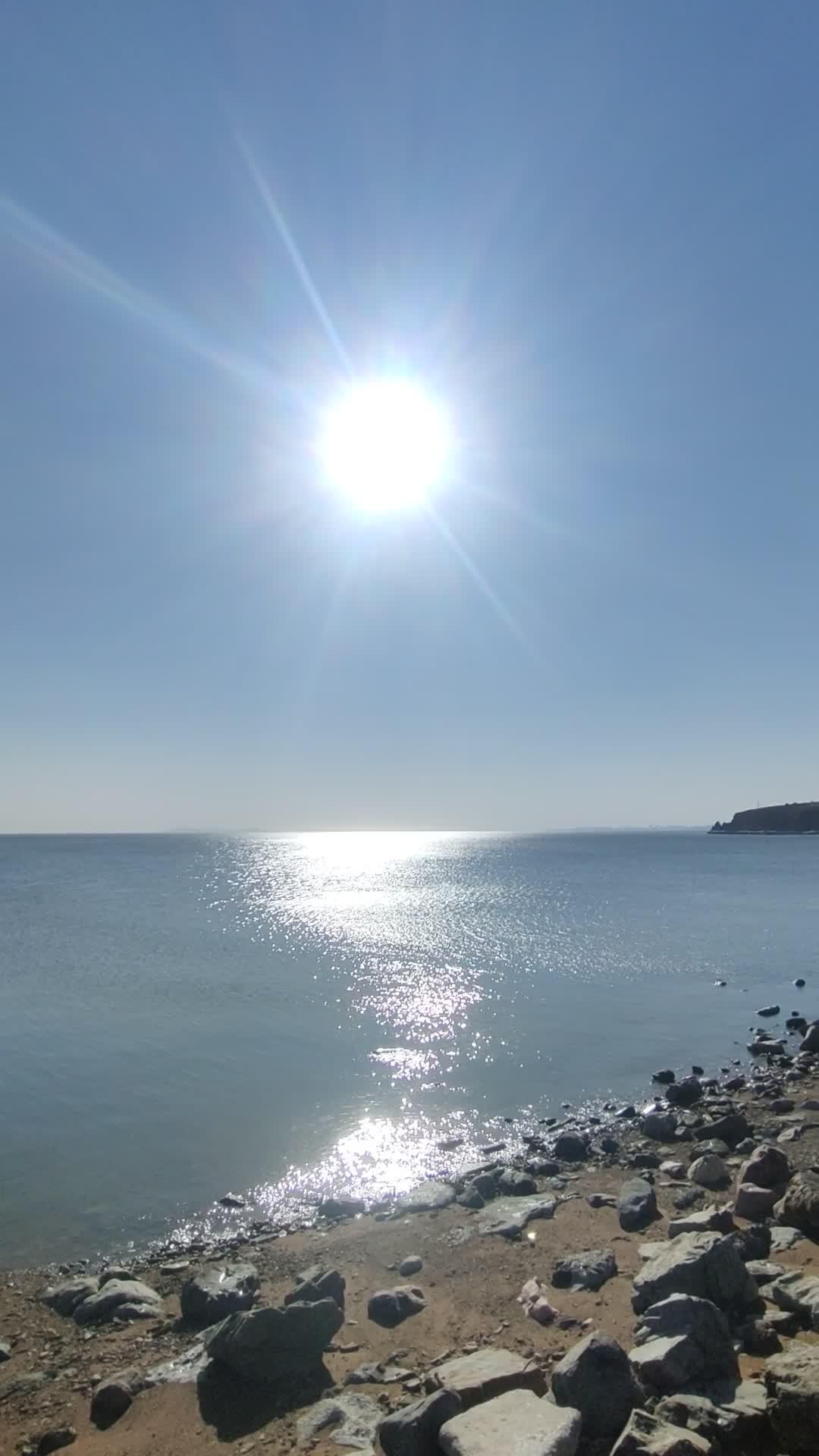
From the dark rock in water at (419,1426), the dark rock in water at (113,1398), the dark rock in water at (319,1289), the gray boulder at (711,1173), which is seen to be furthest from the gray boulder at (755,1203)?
the dark rock in water at (113,1398)

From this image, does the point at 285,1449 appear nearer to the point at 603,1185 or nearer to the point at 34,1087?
the point at 603,1185

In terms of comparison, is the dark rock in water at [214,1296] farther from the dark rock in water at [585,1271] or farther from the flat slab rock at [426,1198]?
the dark rock in water at [585,1271]

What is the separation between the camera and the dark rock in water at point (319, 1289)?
38.4 feet

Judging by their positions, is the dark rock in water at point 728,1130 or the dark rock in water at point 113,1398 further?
the dark rock in water at point 728,1130

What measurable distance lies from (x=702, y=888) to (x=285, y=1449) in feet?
300

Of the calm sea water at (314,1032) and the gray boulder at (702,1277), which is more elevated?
the gray boulder at (702,1277)

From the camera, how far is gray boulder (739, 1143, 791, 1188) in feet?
49.5

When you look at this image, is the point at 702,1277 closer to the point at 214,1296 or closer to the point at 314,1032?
the point at 214,1296

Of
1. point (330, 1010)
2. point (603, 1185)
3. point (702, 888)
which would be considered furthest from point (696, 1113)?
point (702, 888)

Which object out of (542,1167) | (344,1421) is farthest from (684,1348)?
(542,1167)

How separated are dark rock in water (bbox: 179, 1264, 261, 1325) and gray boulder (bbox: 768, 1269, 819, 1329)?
7.57m

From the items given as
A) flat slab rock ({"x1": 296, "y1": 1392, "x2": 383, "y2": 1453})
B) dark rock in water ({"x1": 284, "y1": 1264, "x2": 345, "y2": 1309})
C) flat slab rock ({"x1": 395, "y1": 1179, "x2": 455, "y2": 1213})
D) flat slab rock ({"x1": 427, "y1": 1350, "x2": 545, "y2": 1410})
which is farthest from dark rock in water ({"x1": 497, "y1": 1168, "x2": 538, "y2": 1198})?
flat slab rock ({"x1": 296, "y1": 1392, "x2": 383, "y2": 1453})

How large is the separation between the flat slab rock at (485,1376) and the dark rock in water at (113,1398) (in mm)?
3862

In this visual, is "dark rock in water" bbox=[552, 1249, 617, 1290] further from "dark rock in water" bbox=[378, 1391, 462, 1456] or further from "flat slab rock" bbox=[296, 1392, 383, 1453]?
"dark rock in water" bbox=[378, 1391, 462, 1456]
